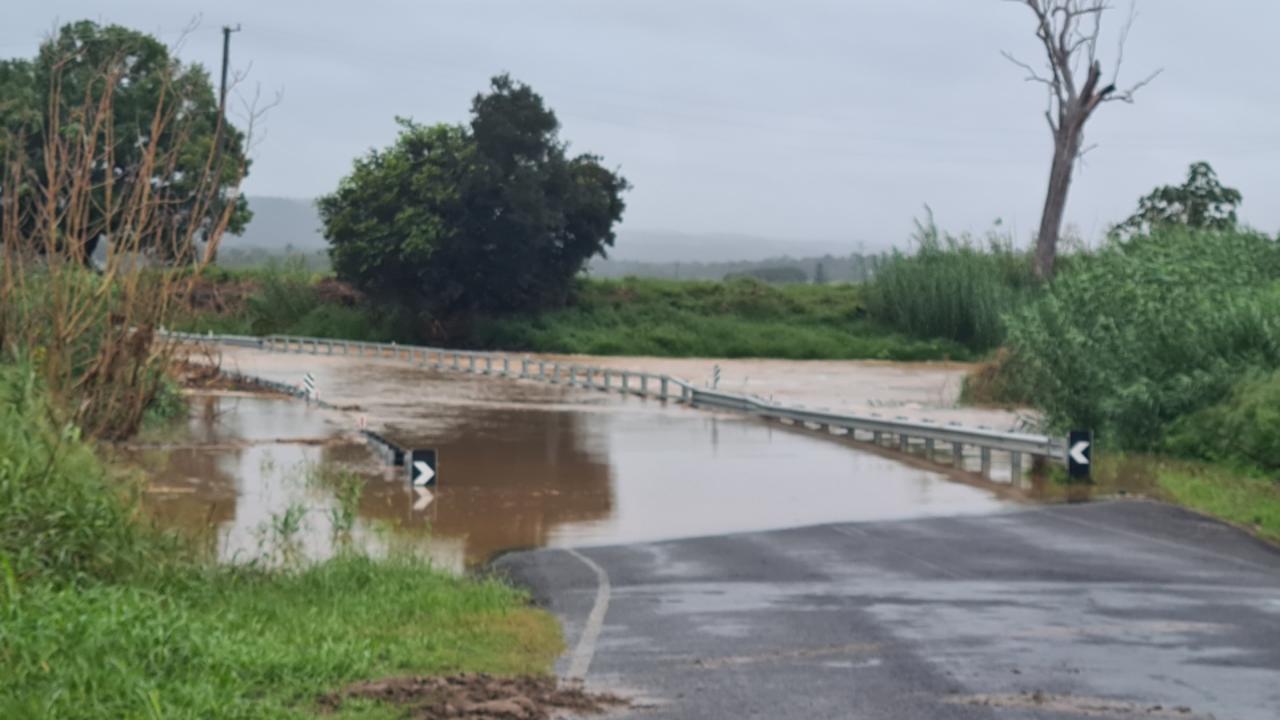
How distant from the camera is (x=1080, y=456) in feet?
82.5

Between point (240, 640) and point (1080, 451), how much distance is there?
53.7 ft

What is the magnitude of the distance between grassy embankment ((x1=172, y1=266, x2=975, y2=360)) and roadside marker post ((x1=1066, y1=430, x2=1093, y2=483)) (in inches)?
1840

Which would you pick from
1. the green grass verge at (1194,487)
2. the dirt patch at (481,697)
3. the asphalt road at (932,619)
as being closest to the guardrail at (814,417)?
the green grass verge at (1194,487)

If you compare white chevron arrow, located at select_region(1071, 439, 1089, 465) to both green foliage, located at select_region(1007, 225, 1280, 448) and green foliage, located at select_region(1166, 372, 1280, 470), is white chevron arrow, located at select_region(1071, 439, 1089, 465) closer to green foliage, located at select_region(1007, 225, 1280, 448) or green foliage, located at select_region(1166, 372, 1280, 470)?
green foliage, located at select_region(1166, 372, 1280, 470)

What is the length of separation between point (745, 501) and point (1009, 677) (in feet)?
41.7

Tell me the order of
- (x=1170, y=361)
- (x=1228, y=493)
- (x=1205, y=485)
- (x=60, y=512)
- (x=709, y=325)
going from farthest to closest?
1. (x=709, y=325)
2. (x=1170, y=361)
3. (x=1205, y=485)
4. (x=1228, y=493)
5. (x=60, y=512)

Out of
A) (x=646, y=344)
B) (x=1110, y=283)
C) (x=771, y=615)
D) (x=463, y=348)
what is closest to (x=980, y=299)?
(x=646, y=344)

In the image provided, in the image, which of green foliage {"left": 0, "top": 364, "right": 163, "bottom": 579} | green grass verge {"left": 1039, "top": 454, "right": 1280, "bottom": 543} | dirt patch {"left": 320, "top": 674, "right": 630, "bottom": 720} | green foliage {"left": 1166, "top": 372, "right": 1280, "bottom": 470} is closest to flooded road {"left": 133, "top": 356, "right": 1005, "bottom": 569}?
green grass verge {"left": 1039, "top": 454, "right": 1280, "bottom": 543}

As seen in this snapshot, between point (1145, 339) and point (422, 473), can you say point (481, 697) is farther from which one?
point (1145, 339)

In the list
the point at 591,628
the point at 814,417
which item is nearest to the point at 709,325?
the point at 814,417

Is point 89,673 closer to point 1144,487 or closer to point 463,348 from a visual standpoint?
point 1144,487

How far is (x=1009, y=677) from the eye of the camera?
10.8 m

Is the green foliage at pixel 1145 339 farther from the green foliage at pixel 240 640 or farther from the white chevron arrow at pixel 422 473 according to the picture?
the green foliage at pixel 240 640

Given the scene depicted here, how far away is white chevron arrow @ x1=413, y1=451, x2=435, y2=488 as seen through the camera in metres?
24.2
